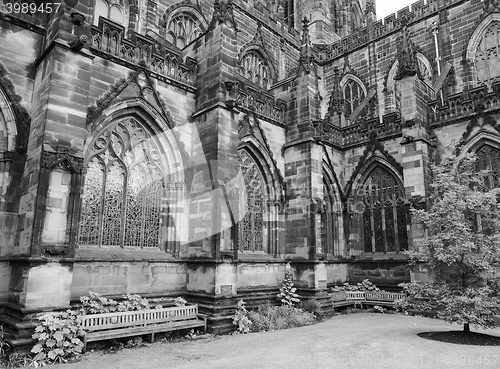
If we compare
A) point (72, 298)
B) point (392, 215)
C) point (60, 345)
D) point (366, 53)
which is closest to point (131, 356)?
point (60, 345)

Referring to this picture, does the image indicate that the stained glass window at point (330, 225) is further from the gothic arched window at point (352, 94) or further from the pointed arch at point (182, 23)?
the pointed arch at point (182, 23)

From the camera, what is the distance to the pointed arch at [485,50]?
1872cm

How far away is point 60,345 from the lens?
24.5ft

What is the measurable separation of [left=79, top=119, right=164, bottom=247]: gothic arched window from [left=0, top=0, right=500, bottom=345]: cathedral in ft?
0.13

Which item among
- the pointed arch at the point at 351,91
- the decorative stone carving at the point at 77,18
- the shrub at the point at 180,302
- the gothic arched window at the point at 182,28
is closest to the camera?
the decorative stone carving at the point at 77,18

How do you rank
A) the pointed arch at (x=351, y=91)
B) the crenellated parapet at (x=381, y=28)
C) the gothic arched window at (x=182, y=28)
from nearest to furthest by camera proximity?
the gothic arched window at (x=182, y=28)
the crenellated parapet at (x=381, y=28)
the pointed arch at (x=351, y=91)

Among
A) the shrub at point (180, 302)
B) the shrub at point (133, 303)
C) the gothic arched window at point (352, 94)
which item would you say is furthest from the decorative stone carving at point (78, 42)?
the gothic arched window at point (352, 94)

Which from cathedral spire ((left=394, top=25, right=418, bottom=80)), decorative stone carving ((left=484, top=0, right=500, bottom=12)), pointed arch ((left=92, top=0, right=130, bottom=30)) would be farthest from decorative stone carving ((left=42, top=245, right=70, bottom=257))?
decorative stone carving ((left=484, top=0, right=500, bottom=12))

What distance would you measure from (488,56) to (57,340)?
2153cm

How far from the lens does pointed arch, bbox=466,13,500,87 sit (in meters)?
18.7

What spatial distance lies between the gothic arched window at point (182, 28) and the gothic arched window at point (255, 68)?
3.06 metres

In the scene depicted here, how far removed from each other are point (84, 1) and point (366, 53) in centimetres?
1874

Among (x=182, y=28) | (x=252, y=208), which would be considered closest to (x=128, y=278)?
(x=252, y=208)

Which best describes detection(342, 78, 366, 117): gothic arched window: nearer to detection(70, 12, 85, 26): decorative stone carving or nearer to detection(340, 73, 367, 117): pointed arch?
detection(340, 73, 367, 117): pointed arch
